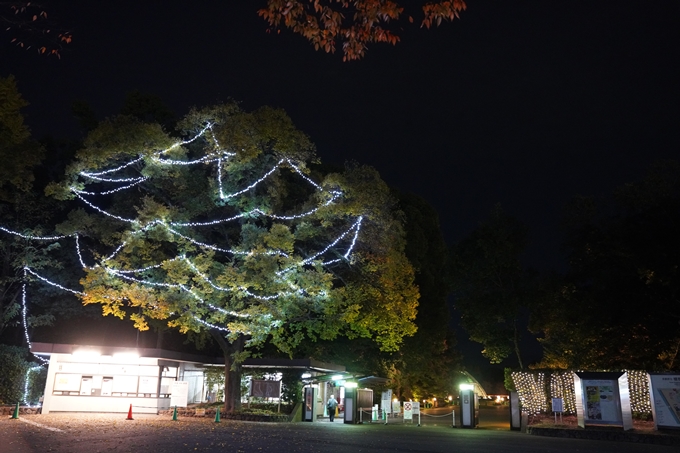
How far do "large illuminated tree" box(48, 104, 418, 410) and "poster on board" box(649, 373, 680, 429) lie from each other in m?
8.39

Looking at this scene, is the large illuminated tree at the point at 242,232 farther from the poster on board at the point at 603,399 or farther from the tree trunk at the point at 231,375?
the poster on board at the point at 603,399

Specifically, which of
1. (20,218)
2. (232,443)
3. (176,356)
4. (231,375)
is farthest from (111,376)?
(232,443)

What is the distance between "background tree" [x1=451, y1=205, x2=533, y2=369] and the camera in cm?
3058

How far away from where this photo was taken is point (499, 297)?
30734 millimetres

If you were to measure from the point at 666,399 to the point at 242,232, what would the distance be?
46.3 ft

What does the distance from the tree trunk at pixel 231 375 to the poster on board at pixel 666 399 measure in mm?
14505

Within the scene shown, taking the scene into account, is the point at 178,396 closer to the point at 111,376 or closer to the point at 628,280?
the point at 111,376

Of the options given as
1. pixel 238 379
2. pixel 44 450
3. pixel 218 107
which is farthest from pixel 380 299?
pixel 44 450

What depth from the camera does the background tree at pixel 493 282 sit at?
30578 mm

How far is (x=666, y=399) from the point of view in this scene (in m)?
16.4

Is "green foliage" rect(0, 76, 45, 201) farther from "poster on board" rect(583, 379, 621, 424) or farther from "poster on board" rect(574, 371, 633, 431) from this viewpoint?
"poster on board" rect(583, 379, 621, 424)

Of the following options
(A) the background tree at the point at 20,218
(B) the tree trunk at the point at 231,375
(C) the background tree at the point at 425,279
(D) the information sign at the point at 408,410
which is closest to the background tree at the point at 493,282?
(C) the background tree at the point at 425,279

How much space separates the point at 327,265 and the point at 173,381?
8210mm

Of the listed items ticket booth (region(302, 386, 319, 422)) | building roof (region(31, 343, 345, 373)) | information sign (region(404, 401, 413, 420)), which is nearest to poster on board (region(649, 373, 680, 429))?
Result: information sign (region(404, 401, 413, 420))
